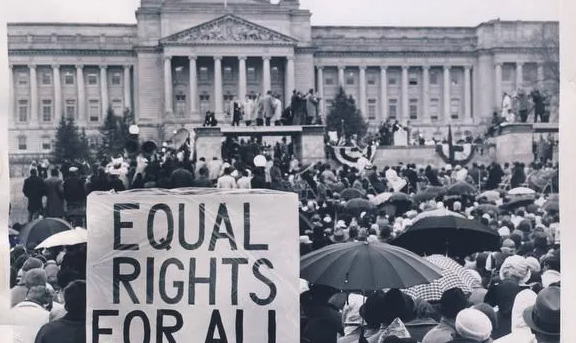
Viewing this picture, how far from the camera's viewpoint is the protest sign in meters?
5.85

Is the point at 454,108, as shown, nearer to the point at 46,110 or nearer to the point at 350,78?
the point at 350,78

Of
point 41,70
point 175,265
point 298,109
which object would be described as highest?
point 41,70

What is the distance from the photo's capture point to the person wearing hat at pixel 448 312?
20.1 ft

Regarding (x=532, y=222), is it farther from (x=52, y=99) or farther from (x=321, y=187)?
(x=52, y=99)

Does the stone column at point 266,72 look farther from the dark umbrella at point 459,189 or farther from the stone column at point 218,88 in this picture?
the dark umbrella at point 459,189

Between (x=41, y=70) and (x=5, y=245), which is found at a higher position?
(x=41, y=70)

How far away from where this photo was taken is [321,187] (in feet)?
61.1

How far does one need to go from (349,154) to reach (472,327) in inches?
943

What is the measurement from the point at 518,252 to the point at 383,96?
2501 inches

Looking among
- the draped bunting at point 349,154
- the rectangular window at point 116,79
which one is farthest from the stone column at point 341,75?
the draped bunting at point 349,154

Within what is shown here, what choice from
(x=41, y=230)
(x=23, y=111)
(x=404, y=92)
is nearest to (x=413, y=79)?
(x=404, y=92)

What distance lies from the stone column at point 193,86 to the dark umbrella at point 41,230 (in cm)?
5818

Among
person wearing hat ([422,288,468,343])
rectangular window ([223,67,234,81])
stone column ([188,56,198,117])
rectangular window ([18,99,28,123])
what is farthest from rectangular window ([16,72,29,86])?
person wearing hat ([422,288,468,343])
